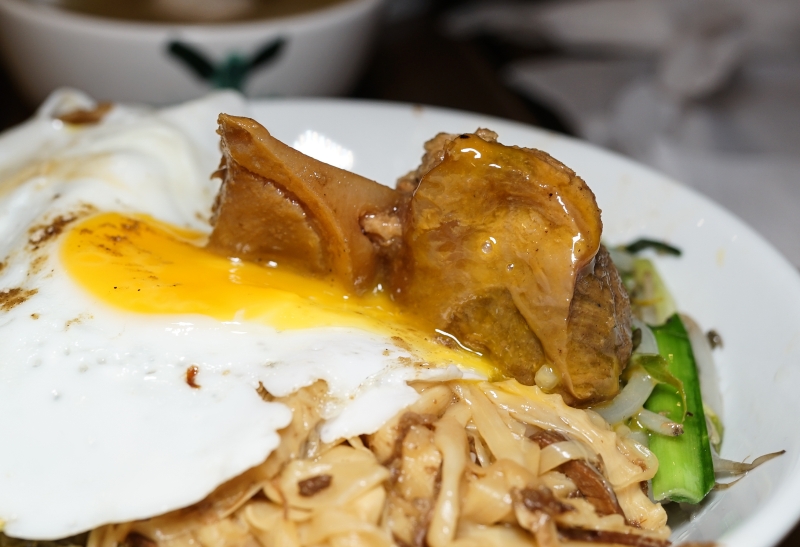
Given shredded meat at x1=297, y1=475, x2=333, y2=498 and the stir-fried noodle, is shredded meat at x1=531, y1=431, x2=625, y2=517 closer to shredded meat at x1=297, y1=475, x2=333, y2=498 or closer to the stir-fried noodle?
the stir-fried noodle

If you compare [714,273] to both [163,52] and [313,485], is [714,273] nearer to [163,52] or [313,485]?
[313,485]

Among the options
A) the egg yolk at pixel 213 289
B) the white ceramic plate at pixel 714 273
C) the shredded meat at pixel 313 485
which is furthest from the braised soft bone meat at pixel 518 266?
the shredded meat at pixel 313 485

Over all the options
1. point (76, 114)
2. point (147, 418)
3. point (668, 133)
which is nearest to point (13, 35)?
point (76, 114)

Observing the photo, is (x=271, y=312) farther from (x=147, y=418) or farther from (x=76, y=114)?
(x=76, y=114)

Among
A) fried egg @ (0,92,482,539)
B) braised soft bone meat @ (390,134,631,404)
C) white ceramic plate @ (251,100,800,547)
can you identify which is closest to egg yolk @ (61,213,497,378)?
fried egg @ (0,92,482,539)

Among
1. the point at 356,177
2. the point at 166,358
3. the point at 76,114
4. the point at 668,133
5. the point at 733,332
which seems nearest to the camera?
the point at 166,358

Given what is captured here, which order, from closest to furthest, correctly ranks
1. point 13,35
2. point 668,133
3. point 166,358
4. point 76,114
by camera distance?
point 166,358 → point 76,114 → point 13,35 → point 668,133

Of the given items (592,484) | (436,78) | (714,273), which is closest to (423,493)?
(592,484)
